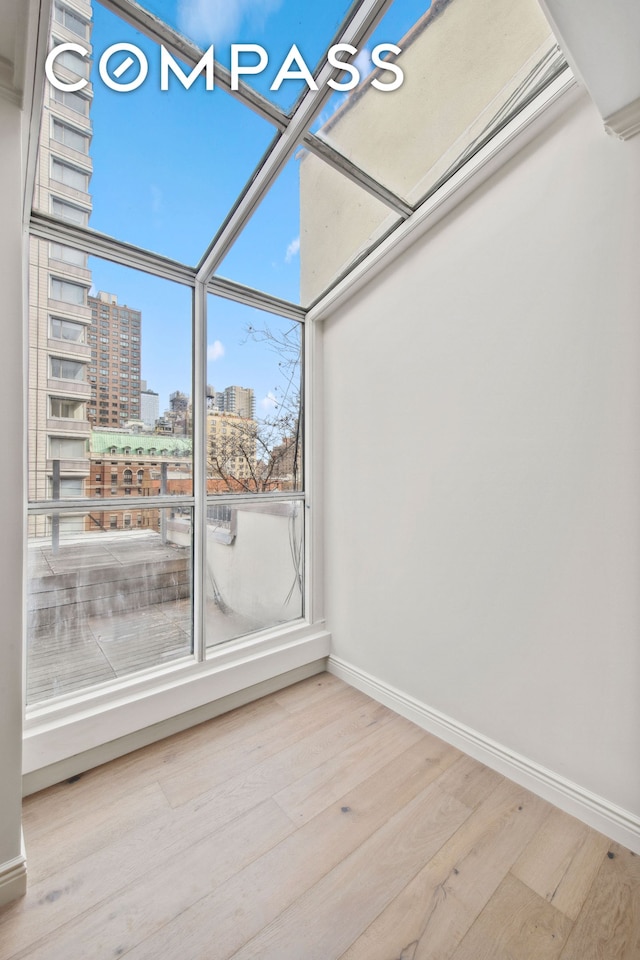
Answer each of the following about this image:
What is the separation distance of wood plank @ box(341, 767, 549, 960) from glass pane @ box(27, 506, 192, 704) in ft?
4.55

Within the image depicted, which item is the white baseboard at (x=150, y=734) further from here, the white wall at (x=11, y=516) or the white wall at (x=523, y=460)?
the white wall at (x=523, y=460)

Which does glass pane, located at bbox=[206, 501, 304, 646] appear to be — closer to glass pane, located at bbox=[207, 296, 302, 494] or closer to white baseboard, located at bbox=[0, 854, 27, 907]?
glass pane, located at bbox=[207, 296, 302, 494]

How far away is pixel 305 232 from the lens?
2020mm

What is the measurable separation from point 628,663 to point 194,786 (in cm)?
172

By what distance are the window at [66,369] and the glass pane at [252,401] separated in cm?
61

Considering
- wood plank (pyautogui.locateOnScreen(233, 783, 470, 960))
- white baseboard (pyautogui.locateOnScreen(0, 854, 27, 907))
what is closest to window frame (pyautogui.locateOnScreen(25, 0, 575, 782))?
white baseboard (pyautogui.locateOnScreen(0, 854, 27, 907))

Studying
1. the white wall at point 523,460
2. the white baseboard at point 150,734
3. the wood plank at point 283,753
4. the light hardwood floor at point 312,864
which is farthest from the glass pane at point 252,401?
the light hardwood floor at point 312,864

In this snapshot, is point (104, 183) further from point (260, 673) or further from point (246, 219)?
point (260, 673)

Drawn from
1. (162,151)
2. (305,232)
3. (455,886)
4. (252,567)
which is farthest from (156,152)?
(455,886)

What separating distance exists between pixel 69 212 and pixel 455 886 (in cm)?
281

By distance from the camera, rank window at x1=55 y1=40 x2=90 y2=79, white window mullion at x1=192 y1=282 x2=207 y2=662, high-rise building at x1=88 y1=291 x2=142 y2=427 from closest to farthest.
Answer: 1. window at x1=55 y1=40 x2=90 y2=79
2. high-rise building at x1=88 y1=291 x2=142 y2=427
3. white window mullion at x1=192 y1=282 x2=207 y2=662

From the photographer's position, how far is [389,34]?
127 centimetres

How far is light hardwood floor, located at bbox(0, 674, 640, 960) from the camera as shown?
112cm

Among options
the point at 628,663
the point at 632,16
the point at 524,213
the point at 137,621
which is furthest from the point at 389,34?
the point at 137,621
